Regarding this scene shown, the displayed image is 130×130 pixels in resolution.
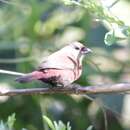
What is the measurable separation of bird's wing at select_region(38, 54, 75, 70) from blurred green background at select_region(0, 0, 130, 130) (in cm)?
115

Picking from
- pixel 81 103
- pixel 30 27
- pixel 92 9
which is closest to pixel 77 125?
pixel 81 103

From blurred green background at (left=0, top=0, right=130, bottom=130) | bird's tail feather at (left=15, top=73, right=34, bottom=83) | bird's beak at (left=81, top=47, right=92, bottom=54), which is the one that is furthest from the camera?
blurred green background at (left=0, top=0, right=130, bottom=130)

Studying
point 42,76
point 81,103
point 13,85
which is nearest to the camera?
point 42,76

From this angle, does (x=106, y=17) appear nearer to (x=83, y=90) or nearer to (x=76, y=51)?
(x=83, y=90)

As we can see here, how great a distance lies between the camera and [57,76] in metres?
1.27

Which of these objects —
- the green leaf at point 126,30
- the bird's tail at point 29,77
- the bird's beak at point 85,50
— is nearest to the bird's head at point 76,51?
the bird's beak at point 85,50

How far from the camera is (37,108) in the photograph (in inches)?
102

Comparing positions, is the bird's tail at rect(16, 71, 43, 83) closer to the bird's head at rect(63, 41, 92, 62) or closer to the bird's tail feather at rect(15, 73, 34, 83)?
the bird's tail feather at rect(15, 73, 34, 83)

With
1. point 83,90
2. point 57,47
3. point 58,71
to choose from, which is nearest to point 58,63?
point 58,71

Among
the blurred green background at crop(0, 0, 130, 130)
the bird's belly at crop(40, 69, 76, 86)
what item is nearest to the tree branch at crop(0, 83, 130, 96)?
the bird's belly at crop(40, 69, 76, 86)

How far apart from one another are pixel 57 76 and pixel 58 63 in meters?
0.03

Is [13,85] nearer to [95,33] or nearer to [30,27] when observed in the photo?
[30,27]

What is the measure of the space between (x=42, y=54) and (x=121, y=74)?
0.34 meters

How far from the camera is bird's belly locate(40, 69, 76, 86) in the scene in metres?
1.24
